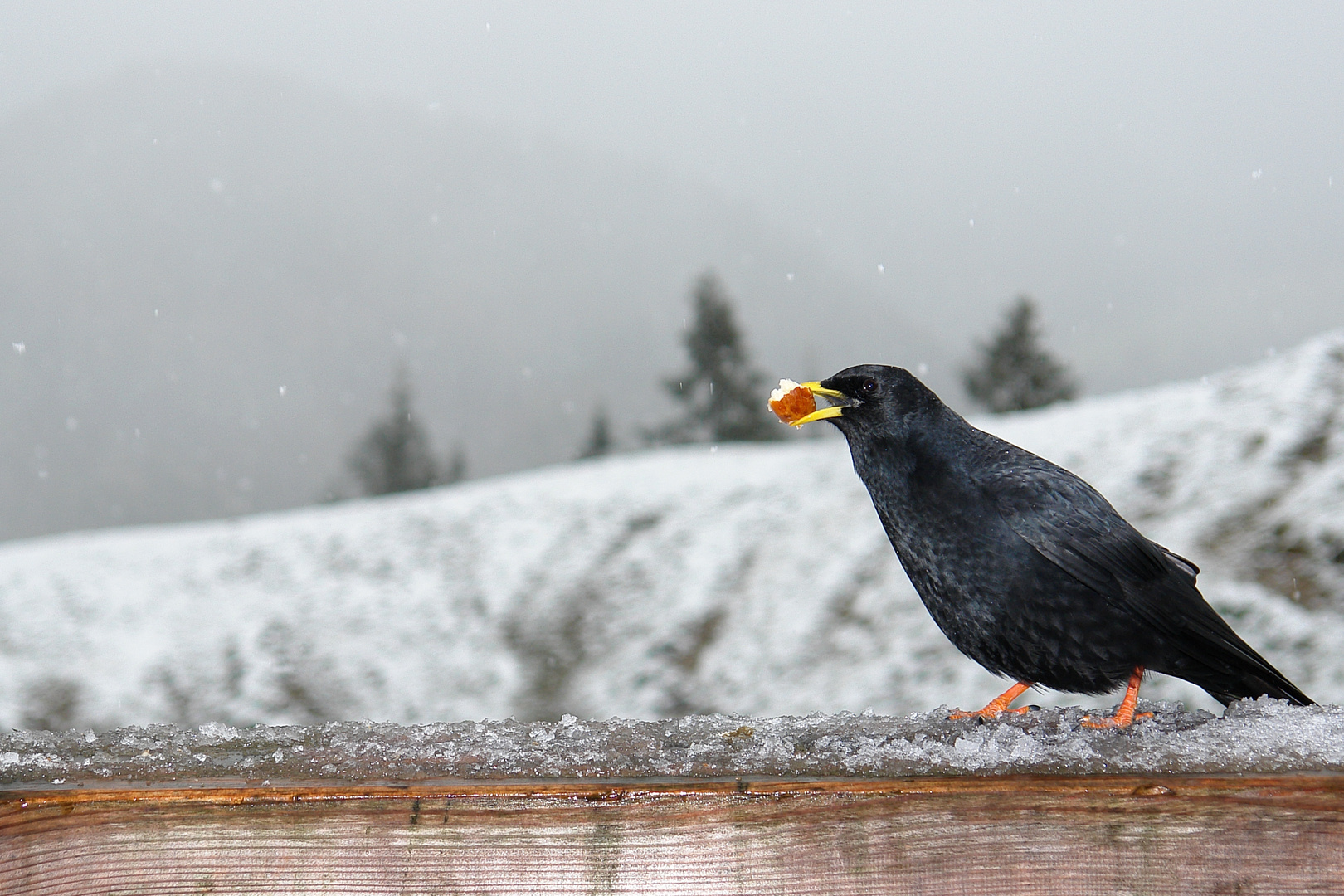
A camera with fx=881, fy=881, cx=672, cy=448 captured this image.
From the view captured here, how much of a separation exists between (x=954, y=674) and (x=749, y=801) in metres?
7.67

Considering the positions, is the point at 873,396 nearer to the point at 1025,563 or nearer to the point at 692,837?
the point at 1025,563

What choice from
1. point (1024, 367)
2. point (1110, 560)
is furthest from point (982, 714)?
point (1024, 367)

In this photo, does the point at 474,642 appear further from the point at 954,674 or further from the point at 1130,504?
the point at 1130,504

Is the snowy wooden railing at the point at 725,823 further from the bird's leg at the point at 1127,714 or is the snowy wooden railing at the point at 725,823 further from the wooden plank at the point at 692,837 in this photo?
the bird's leg at the point at 1127,714

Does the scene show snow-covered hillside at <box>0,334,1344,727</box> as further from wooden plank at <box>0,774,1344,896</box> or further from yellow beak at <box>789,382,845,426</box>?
wooden plank at <box>0,774,1344,896</box>

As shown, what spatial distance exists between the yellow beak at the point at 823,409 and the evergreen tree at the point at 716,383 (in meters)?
24.1

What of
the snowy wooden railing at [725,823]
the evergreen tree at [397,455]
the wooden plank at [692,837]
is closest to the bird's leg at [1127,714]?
the snowy wooden railing at [725,823]

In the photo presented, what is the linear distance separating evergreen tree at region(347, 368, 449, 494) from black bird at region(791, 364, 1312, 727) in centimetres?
3063

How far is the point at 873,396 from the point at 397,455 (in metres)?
31.3

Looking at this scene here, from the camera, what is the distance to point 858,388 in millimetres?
2506

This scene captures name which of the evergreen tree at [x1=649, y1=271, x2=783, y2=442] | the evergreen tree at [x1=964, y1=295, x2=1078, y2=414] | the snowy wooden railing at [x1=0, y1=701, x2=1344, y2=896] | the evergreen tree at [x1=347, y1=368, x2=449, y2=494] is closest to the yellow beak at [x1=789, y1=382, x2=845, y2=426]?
the snowy wooden railing at [x1=0, y1=701, x2=1344, y2=896]

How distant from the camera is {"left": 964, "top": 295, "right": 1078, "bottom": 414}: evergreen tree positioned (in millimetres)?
22219

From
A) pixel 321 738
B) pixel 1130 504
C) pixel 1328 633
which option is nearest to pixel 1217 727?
pixel 321 738

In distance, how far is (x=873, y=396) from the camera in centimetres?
251
